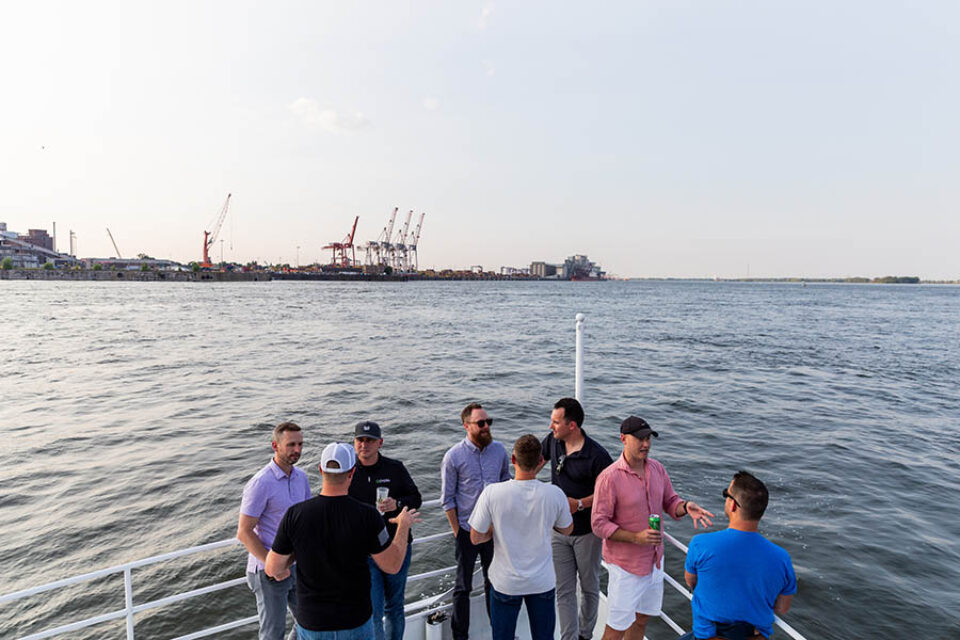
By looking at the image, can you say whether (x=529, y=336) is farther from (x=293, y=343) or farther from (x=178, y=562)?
(x=178, y=562)

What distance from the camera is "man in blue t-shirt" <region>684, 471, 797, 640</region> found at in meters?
2.92

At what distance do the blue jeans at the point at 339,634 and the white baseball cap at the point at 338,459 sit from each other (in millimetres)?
999

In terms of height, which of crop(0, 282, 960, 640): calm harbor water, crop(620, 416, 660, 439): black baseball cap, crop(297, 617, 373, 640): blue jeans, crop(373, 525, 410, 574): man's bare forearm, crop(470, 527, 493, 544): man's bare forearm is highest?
crop(620, 416, 660, 439): black baseball cap

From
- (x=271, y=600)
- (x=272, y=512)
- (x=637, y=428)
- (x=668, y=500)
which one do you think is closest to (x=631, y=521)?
(x=668, y=500)

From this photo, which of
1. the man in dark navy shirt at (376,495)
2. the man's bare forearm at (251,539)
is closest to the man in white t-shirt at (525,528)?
the man in dark navy shirt at (376,495)

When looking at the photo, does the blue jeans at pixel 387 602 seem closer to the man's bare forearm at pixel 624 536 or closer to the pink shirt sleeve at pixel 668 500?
the man's bare forearm at pixel 624 536

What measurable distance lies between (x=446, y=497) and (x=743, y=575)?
7.25 ft

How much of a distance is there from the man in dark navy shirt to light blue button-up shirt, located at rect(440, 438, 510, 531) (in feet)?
1.07

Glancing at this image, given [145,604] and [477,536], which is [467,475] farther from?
[145,604]

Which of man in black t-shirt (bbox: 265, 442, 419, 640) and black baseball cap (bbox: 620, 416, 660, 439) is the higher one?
black baseball cap (bbox: 620, 416, 660, 439)

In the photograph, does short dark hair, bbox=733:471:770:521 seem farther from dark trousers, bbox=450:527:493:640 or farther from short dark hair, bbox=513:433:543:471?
dark trousers, bbox=450:527:493:640

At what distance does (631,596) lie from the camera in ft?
12.5

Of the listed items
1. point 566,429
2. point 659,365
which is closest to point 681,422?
point 659,365

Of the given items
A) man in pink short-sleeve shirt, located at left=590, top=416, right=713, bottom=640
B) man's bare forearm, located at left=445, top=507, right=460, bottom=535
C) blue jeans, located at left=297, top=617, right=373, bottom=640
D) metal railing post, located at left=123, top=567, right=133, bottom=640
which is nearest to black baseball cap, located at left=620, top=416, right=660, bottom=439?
man in pink short-sleeve shirt, located at left=590, top=416, right=713, bottom=640
